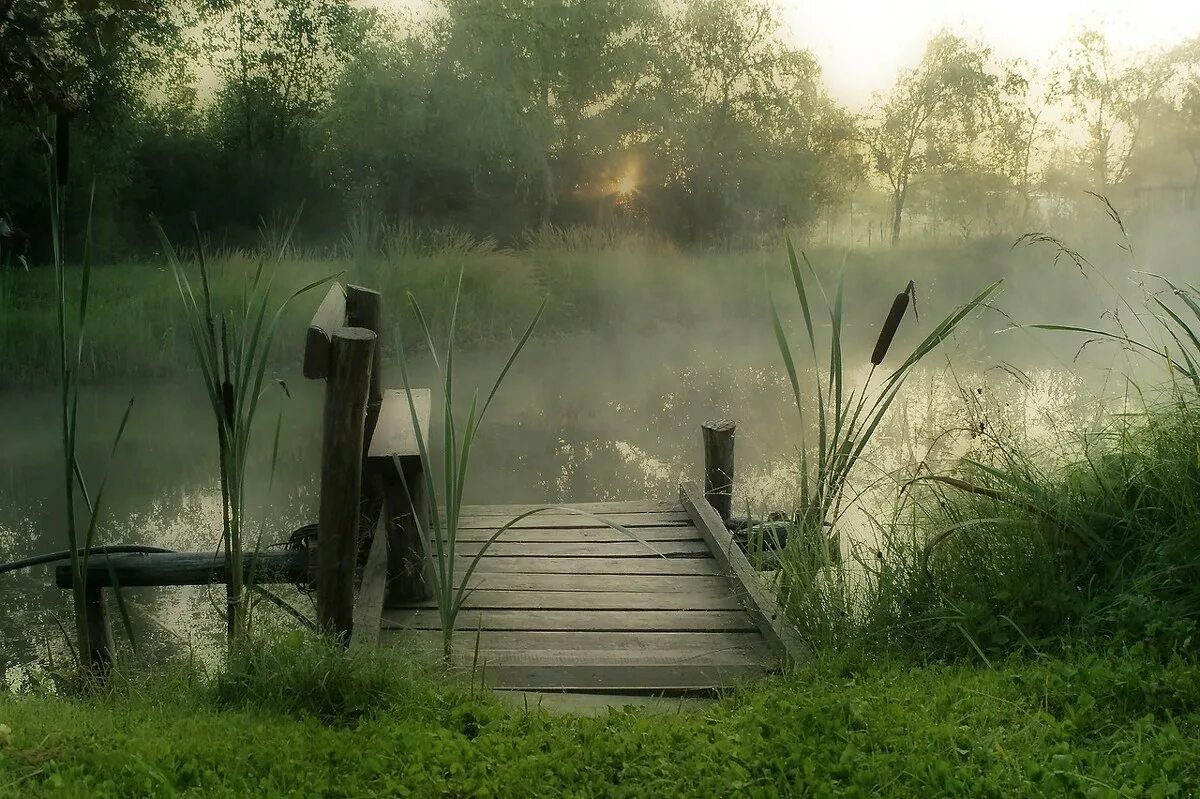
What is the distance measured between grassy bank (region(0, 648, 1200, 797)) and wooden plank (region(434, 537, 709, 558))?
4.07 ft

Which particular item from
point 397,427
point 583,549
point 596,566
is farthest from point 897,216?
point 397,427

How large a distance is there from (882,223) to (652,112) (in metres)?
2.73

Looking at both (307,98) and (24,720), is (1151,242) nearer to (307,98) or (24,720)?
(307,98)

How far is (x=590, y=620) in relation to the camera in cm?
276

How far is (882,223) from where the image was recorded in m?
10.8

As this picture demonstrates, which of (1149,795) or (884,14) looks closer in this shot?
(1149,795)

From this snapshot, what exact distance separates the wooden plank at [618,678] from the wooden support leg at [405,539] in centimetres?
47

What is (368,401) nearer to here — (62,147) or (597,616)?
(597,616)

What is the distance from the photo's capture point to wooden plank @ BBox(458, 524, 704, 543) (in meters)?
3.52

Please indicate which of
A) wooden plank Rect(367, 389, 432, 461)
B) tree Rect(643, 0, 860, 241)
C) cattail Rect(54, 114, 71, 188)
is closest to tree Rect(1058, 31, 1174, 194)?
tree Rect(643, 0, 860, 241)

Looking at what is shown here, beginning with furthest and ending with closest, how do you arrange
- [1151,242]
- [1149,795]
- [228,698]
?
[1151,242] < [228,698] < [1149,795]

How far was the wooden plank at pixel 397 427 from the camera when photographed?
2660 millimetres

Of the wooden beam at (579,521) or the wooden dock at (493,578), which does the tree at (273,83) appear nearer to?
the wooden beam at (579,521)

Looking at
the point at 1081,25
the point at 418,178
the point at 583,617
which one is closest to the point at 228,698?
the point at 583,617
